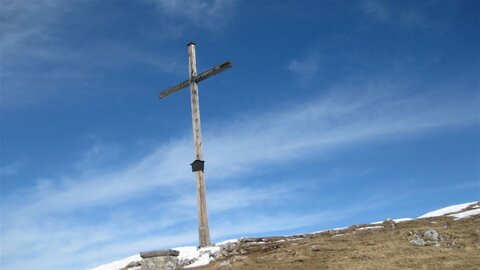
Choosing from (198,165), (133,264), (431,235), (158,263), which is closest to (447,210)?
(431,235)

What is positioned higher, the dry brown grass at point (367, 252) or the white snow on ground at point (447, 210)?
the white snow on ground at point (447, 210)

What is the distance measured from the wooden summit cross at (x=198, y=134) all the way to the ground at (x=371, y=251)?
183 centimetres

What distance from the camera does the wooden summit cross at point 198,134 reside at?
19.9 m

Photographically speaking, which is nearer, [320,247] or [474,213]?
[320,247]

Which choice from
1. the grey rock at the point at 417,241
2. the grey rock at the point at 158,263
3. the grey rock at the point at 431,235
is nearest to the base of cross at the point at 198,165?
the grey rock at the point at 158,263

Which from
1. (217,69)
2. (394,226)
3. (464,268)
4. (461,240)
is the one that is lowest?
(464,268)

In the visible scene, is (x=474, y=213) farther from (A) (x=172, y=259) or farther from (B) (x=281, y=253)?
(A) (x=172, y=259)

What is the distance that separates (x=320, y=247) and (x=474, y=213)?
393 inches

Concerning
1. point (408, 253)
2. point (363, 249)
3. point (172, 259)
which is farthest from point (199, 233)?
point (408, 253)

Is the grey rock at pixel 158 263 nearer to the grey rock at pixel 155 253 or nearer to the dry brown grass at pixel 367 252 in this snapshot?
the grey rock at pixel 155 253

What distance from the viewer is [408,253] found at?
50.0 ft

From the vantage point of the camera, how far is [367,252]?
51.0 ft

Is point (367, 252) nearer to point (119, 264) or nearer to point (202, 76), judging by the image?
point (202, 76)

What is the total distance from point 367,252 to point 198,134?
9722 mm
